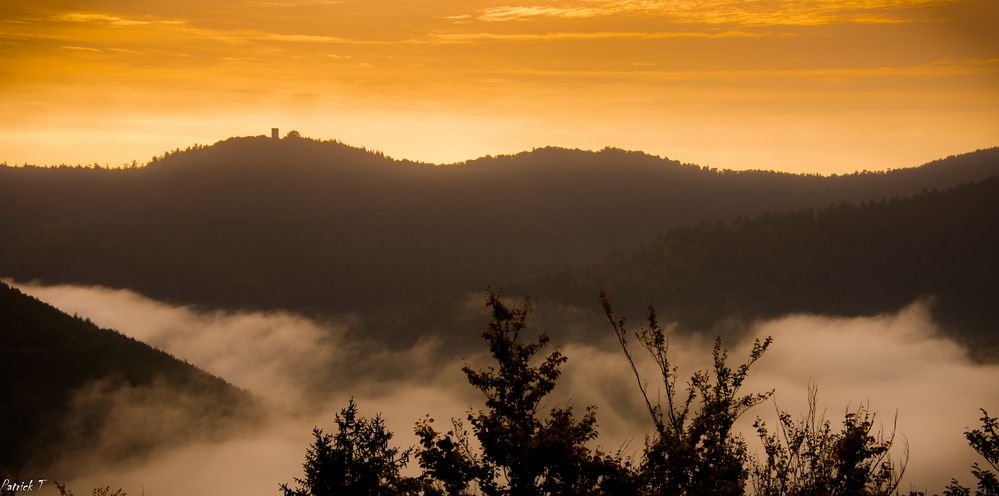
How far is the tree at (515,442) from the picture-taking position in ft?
67.8

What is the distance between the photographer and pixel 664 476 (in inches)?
798

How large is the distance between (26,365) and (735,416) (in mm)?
189297

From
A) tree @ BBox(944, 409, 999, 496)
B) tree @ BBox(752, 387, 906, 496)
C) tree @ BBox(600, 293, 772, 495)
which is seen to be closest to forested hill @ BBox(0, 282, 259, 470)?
tree @ BBox(600, 293, 772, 495)

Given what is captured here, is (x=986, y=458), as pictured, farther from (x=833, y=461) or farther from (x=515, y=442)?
(x=515, y=442)

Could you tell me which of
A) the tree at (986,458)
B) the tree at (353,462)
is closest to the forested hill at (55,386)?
the tree at (353,462)

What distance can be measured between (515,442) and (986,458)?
410 inches

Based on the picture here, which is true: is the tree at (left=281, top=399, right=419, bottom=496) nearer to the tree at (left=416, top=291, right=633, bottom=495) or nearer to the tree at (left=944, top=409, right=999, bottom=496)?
the tree at (left=416, top=291, right=633, bottom=495)

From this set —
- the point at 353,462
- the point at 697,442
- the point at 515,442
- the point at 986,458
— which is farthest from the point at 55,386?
the point at 986,458

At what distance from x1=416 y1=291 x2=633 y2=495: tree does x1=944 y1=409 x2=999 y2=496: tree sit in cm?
710

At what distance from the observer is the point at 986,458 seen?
21.3 meters

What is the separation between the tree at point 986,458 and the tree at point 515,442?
7101 mm

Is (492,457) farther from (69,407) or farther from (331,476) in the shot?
(69,407)

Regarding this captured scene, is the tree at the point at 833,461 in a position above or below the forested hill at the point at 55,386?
below

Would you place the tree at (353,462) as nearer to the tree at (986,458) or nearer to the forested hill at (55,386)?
the tree at (986,458)
